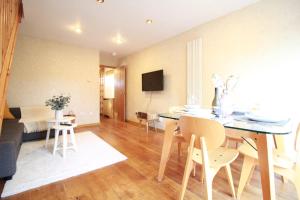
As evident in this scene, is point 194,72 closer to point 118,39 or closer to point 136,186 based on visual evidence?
point 118,39

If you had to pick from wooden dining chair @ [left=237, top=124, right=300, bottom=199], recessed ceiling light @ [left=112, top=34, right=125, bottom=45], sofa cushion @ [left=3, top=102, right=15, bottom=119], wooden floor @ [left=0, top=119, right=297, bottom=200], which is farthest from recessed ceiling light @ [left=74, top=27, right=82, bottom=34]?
wooden dining chair @ [left=237, top=124, right=300, bottom=199]

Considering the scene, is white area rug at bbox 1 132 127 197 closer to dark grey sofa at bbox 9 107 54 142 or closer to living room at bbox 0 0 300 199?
living room at bbox 0 0 300 199

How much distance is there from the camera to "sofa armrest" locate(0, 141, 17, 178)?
1708mm

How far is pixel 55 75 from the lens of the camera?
14.3 ft

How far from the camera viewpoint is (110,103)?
688cm

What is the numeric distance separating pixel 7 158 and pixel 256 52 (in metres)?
3.75

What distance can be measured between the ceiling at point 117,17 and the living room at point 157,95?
0.10 feet

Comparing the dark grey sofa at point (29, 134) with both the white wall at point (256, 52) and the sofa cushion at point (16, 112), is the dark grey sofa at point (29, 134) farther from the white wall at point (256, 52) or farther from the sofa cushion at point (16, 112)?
the white wall at point (256, 52)

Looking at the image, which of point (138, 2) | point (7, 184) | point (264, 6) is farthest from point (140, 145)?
point (264, 6)

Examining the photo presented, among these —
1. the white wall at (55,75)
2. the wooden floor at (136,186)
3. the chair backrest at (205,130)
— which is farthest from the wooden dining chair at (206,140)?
the white wall at (55,75)

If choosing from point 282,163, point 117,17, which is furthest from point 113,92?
point 282,163

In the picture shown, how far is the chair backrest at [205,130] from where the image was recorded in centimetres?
112

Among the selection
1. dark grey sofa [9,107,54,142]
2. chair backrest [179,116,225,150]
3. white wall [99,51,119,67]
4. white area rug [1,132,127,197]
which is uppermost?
white wall [99,51,119,67]

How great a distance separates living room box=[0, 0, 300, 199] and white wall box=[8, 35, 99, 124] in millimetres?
28
